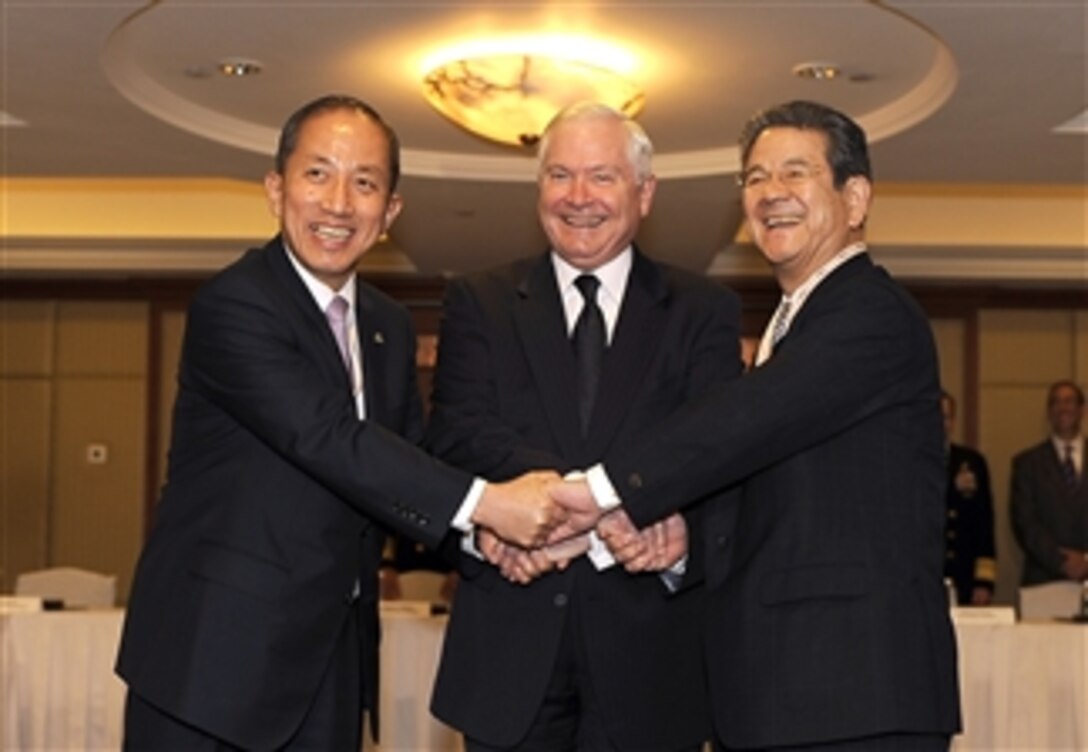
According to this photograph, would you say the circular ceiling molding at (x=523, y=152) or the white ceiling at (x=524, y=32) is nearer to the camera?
the white ceiling at (x=524, y=32)

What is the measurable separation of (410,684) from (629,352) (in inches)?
141

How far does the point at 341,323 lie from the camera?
132 inches

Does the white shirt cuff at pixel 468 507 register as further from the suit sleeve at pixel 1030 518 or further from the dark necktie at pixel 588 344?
the suit sleeve at pixel 1030 518

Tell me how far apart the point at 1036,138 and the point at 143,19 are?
4178mm

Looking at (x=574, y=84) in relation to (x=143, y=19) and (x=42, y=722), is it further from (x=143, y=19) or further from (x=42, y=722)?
(x=42, y=722)

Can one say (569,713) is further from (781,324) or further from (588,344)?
(781,324)

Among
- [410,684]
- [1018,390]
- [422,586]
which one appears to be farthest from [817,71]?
[1018,390]

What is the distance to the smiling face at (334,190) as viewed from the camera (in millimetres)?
3240

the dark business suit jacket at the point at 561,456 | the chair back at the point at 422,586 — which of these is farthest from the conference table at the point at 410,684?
the dark business suit jacket at the point at 561,456

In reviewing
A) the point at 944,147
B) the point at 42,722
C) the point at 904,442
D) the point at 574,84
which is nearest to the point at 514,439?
the point at 904,442

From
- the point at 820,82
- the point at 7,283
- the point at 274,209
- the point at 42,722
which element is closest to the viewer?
the point at 274,209

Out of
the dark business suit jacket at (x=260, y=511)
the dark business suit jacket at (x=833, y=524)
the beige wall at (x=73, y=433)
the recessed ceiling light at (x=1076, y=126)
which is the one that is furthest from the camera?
the beige wall at (x=73, y=433)

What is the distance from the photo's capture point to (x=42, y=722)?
6.62 meters

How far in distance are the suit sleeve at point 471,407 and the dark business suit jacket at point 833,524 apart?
0.35m
